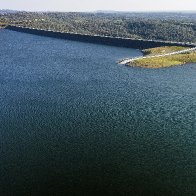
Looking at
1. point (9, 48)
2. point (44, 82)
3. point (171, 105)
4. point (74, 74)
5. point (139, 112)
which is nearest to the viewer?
point (139, 112)

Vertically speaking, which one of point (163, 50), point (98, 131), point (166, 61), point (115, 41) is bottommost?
point (98, 131)

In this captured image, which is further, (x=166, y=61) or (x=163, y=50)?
(x=163, y=50)

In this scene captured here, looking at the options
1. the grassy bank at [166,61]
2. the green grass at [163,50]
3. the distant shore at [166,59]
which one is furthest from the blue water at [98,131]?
the green grass at [163,50]

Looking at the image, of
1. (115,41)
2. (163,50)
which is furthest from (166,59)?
(115,41)

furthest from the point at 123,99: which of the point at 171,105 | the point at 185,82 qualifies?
the point at 185,82

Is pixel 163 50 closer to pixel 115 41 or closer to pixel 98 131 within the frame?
pixel 115 41

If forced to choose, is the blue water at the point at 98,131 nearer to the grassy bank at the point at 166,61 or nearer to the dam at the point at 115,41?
the grassy bank at the point at 166,61

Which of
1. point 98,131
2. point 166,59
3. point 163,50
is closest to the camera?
point 98,131

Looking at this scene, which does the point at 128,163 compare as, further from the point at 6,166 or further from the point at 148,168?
the point at 6,166

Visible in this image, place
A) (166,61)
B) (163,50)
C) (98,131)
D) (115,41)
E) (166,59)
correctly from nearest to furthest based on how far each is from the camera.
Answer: (98,131) → (166,61) → (166,59) → (163,50) → (115,41)
